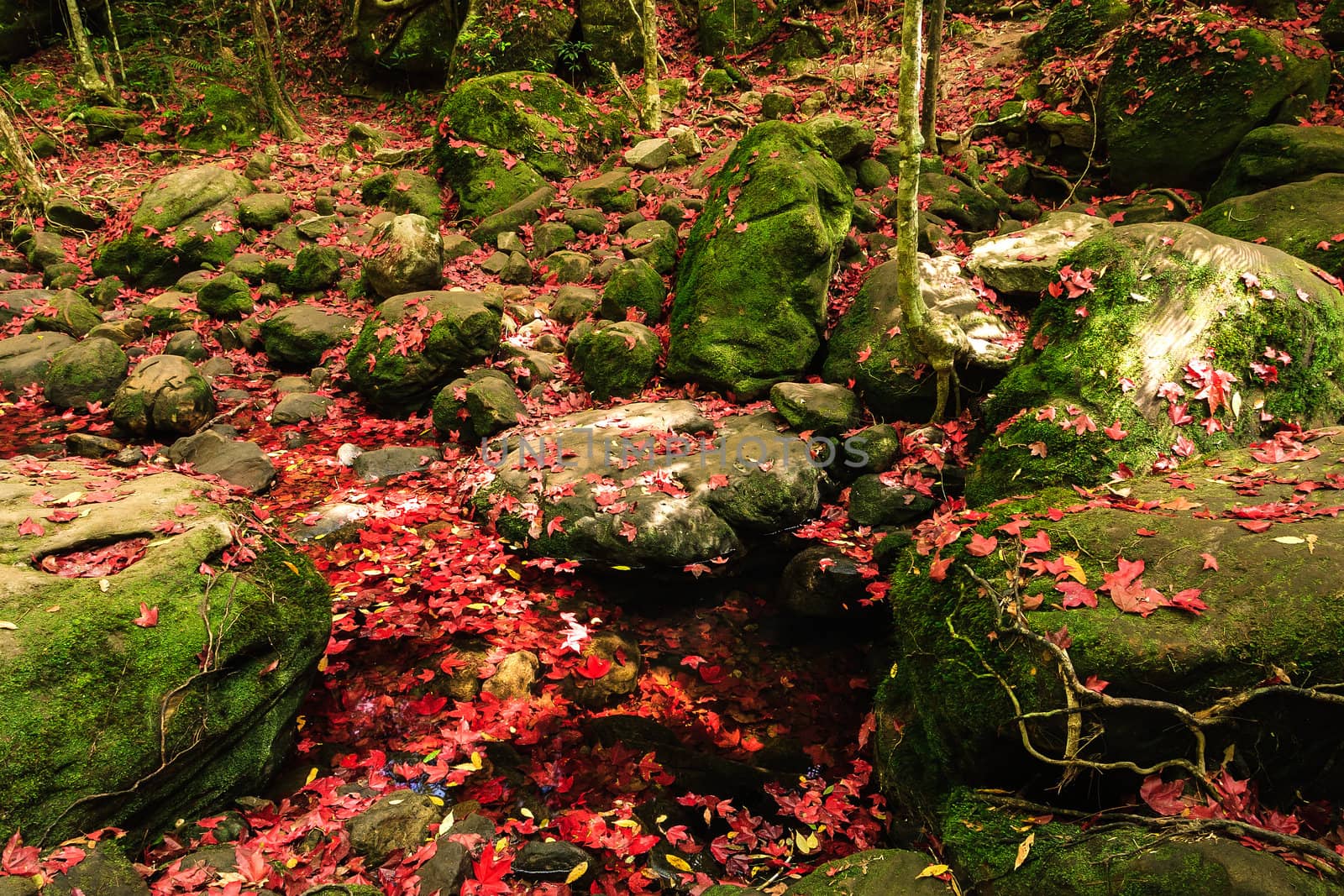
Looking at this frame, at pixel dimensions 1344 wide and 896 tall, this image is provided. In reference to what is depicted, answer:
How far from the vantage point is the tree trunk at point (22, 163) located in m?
10.6

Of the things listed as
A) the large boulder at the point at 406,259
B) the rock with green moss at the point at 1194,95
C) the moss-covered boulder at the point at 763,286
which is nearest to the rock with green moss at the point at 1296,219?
the rock with green moss at the point at 1194,95

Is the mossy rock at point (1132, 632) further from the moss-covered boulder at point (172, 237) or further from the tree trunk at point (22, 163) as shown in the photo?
the tree trunk at point (22, 163)

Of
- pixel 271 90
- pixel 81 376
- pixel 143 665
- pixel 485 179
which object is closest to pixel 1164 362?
pixel 143 665

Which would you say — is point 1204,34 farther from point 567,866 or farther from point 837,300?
point 567,866

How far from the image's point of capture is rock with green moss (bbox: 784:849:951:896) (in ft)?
8.56

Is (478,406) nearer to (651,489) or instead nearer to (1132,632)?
(651,489)

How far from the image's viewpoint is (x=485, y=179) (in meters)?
11.0

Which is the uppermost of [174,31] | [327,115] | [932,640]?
[174,31]

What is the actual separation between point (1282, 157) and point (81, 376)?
1363 cm

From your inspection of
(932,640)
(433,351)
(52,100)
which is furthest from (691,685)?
(52,100)

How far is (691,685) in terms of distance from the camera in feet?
15.9

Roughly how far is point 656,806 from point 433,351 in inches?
217

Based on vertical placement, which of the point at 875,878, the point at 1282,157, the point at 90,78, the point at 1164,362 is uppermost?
the point at 90,78

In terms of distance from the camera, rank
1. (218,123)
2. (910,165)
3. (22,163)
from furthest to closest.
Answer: (218,123) → (22,163) → (910,165)
